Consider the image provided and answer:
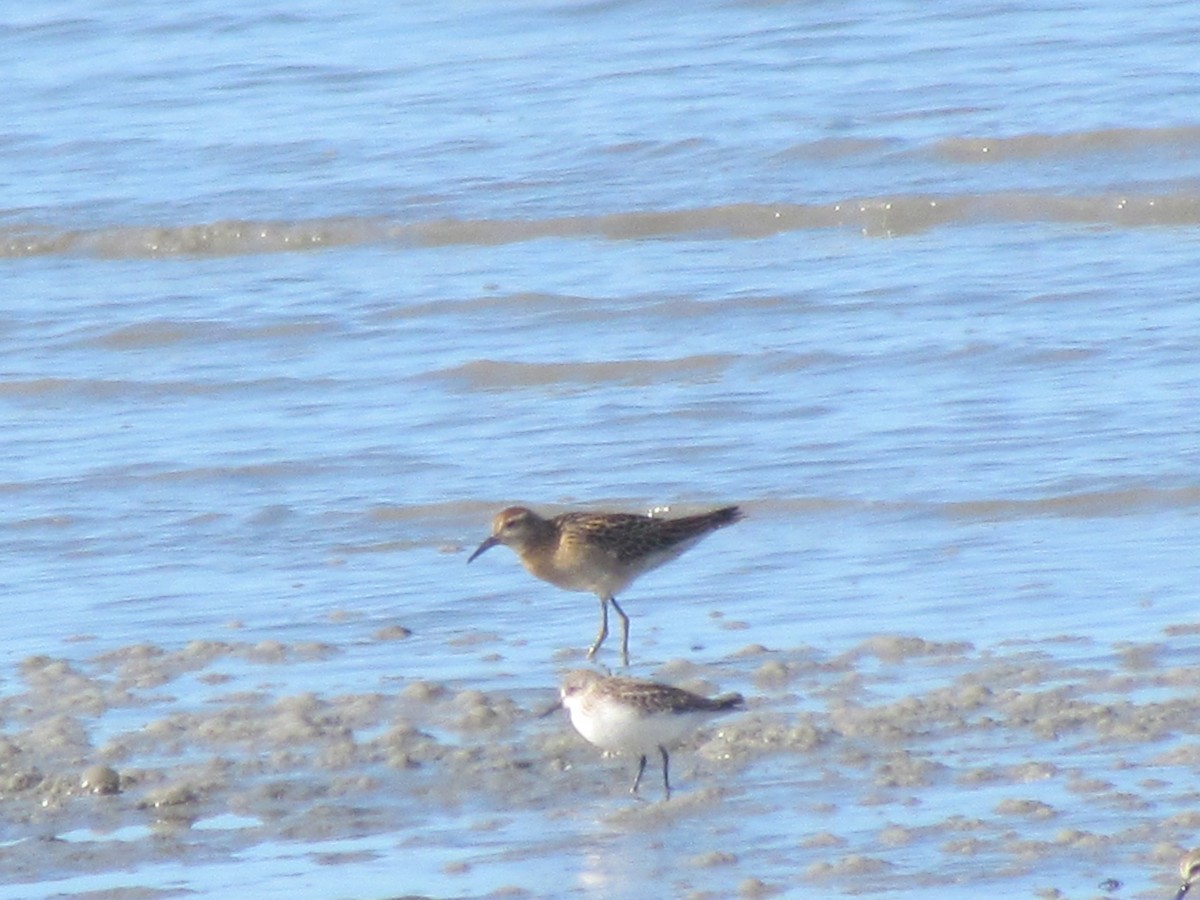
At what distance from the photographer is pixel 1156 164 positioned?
13547mm

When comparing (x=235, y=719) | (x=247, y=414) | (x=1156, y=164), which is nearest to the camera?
(x=235, y=719)

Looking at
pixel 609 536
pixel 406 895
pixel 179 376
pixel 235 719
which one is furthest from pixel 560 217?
pixel 406 895

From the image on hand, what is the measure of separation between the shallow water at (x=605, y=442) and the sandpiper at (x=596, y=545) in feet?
0.61

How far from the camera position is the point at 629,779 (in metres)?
6.02

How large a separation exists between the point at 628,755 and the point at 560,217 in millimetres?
8160

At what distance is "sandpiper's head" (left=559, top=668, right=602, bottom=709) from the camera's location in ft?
19.6

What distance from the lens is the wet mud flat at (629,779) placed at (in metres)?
5.27

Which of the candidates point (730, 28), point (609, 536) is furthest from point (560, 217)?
point (609, 536)

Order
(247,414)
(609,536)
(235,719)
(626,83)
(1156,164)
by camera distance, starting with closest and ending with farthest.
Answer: (235,719) < (609,536) < (247,414) < (1156,164) < (626,83)

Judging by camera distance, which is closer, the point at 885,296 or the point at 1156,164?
the point at 885,296

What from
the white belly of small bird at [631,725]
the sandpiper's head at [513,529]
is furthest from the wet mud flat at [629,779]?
the sandpiper's head at [513,529]

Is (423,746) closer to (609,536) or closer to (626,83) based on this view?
(609,536)

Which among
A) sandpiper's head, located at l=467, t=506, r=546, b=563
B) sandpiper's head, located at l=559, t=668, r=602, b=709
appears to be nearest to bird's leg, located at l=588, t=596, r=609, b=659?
sandpiper's head, located at l=467, t=506, r=546, b=563

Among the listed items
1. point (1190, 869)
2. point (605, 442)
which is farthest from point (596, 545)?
point (1190, 869)
